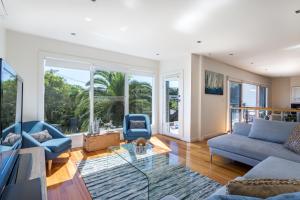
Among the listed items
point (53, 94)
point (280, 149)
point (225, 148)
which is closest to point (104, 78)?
point (53, 94)

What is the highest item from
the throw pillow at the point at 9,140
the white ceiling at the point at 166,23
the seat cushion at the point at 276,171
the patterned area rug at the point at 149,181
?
the white ceiling at the point at 166,23

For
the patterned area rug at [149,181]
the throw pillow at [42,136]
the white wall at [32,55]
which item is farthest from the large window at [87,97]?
the patterned area rug at [149,181]

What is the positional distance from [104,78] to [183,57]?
230cm

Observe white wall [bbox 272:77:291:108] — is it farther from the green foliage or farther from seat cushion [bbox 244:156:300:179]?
the green foliage

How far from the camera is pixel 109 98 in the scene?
4.47 m

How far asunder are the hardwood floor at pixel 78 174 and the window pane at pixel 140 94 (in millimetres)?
1480

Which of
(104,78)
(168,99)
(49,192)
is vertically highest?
(104,78)

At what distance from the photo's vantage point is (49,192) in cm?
207

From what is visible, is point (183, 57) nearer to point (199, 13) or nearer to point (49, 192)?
point (199, 13)

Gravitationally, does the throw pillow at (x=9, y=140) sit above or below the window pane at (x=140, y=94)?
below

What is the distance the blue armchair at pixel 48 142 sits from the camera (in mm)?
2369

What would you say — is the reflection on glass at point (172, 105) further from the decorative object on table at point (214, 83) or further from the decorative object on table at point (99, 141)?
the decorative object on table at point (99, 141)

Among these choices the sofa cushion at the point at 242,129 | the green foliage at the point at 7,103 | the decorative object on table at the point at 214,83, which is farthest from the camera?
the decorative object on table at the point at 214,83

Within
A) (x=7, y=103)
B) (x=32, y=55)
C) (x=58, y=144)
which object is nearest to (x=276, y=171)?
(x=7, y=103)
